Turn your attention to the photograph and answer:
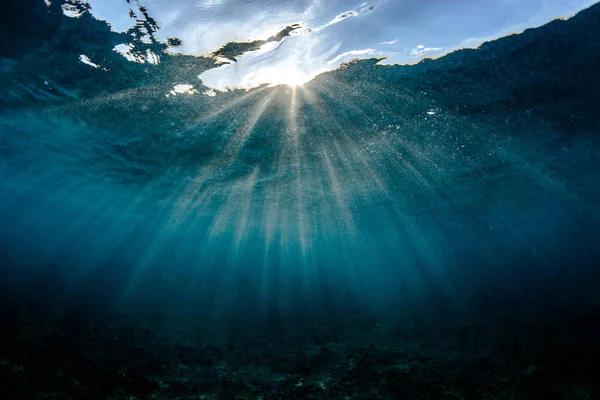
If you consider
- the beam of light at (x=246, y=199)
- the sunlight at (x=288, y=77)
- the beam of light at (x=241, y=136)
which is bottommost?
the beam of light at (x=246, y=199)

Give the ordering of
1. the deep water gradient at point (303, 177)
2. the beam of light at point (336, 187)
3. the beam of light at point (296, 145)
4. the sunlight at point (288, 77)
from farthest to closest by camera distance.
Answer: the beam of light at point (336, 187)
the beam of light at point (296, 145)
the sunlight at point (288, 77)
the deep water gradient at point (303, 177)

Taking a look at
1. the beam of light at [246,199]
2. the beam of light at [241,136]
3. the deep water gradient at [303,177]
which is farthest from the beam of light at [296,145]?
the beam of light at [246,199]

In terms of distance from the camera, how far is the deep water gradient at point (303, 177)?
8.96 meters

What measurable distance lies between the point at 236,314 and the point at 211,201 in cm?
1398

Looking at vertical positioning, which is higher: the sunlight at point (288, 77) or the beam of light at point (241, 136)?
the sunlight at point (288, 77)

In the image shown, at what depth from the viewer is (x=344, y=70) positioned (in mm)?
10039

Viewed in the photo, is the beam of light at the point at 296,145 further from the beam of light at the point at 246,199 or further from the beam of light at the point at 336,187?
the beam of light at the point at 246,199

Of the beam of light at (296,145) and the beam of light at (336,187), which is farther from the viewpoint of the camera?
the beam of light at (336,187)

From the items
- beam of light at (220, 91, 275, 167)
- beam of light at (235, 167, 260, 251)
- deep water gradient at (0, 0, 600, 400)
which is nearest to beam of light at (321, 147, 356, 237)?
deep water gradient at (0, 0, 600, 400)

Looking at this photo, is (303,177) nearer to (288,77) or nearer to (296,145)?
(296,145)

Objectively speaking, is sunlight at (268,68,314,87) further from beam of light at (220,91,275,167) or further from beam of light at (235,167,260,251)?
beam of light at (235,167,260,251)

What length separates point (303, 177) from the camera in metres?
20.6

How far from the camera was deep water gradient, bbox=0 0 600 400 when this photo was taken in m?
8.96

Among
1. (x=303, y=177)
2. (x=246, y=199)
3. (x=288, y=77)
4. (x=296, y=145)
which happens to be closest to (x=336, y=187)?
(x=303, y=177)
